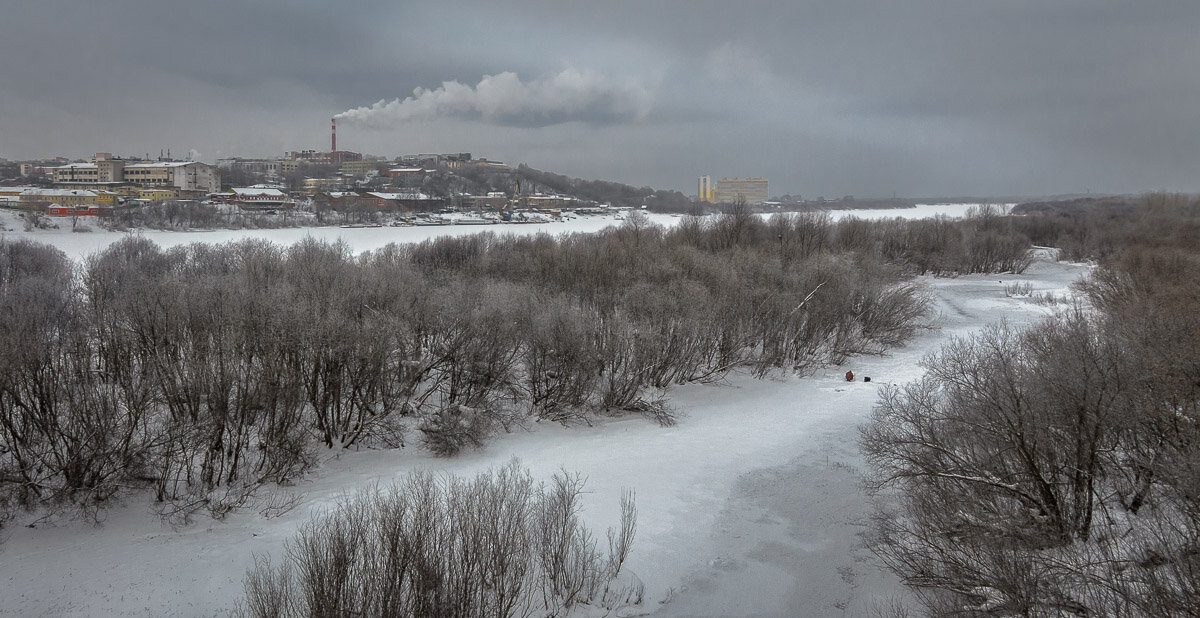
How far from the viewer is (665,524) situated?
1510cm

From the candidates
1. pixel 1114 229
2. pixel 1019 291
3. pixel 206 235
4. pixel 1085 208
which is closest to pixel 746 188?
pixel 1085 208

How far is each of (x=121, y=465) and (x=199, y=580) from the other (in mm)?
4351

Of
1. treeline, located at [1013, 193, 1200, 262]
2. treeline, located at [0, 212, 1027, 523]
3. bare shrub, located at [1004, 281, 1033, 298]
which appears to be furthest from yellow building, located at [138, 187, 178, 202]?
treeline, located at [1013, 193, 1200, 262]

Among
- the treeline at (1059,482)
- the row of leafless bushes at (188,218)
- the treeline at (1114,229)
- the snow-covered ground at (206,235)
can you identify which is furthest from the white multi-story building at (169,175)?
the treeline at (1114,229)

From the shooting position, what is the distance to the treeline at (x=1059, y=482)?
345 inches

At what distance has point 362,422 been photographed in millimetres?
19031

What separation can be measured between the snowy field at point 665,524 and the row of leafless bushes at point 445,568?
160 centimetres

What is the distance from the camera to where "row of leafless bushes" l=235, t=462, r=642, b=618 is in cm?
820

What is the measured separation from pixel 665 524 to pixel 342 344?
9.96 metres

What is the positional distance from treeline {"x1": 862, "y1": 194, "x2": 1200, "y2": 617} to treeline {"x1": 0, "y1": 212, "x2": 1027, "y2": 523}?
1057 cm

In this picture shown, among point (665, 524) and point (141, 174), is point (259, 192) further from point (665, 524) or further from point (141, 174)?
point (665, 524)

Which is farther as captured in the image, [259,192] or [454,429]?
[259,192]

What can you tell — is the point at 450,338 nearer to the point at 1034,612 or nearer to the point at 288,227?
the point at 1034,612

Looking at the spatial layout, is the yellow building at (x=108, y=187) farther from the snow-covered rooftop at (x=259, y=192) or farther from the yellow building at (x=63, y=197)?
the snow-covered rooftop at (x=259, y=192)
